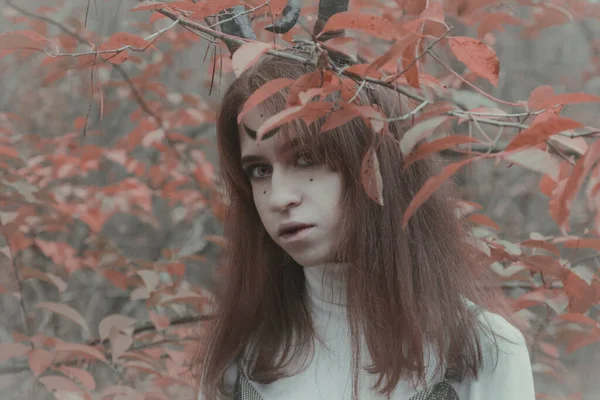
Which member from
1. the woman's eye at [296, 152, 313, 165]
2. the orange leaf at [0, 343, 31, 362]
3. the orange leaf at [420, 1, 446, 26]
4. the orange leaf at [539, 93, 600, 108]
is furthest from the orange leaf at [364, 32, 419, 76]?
the orange leaf at [0, 343, 31, 362]

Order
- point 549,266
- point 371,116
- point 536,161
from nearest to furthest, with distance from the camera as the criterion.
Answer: point 536,161 < point 371,116 < point 549,266

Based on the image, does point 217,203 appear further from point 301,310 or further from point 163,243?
point 301,310

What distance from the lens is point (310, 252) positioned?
92cm

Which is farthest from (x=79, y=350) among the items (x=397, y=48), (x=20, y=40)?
(x=397, y=48)

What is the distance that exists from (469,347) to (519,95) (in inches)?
77.0

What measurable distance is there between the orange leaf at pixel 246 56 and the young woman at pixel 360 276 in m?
0.21

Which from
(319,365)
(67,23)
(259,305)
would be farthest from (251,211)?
(67,23)

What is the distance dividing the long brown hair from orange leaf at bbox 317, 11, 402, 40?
0.17 meters

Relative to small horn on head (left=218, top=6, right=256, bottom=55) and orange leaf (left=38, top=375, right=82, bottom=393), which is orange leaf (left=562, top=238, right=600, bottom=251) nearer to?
small horn on head (left=218, top=6, right=256, bottom=55)

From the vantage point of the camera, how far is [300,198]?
2.93 ft

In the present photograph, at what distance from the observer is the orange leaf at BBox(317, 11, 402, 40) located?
66cm

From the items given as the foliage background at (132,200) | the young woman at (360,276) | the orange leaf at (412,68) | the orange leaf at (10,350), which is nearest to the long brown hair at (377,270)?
the young woman at (360,276)

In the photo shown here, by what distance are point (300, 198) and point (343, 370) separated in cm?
25

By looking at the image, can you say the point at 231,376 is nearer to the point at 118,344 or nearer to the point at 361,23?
the point at 118,344
